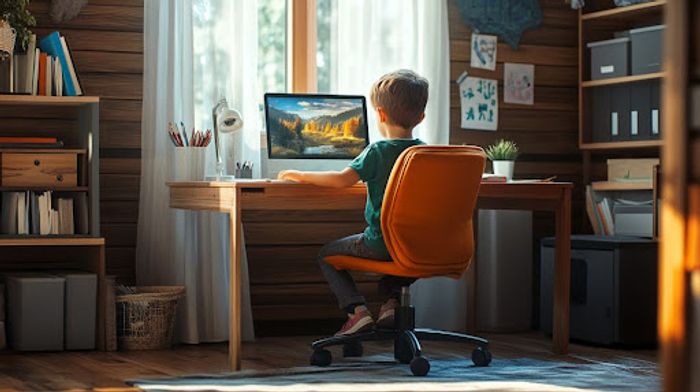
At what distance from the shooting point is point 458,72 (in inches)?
214

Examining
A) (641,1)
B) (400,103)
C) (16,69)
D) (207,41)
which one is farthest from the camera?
(641,1)

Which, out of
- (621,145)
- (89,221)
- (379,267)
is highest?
(621,145)

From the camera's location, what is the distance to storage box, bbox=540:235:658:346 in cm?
477

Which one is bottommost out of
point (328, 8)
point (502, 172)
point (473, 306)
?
point (473, 306)

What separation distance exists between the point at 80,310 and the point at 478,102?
199cm

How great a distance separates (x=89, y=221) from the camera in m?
4.65

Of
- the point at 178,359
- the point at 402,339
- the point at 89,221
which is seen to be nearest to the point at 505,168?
the point at 402,339

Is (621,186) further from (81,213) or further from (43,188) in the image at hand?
(43,188)

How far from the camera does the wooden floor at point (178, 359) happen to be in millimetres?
3840

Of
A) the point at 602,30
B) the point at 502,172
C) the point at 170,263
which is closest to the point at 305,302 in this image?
the point at 170,263

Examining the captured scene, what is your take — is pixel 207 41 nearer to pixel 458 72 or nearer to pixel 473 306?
pixel 458 72

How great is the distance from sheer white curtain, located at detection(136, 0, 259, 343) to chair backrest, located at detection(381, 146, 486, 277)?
3.69 feet

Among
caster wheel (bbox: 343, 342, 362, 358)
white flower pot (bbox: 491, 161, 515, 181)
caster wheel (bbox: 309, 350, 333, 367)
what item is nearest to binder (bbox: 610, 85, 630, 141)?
white flower pot (bbox: 491, 161, 515, 181)

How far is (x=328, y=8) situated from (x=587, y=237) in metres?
1.44
